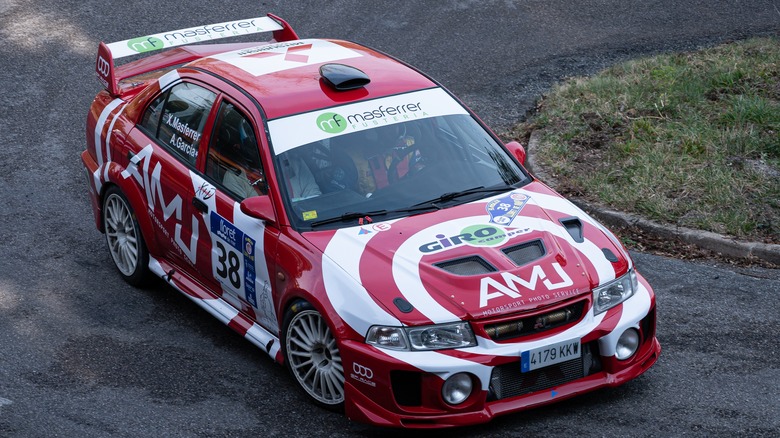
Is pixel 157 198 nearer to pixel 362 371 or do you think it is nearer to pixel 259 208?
pixel 259 208

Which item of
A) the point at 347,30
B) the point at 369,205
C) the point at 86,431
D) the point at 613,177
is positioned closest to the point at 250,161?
the point at 369,205

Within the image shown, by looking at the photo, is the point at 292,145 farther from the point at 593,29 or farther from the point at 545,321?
the point at 593,29

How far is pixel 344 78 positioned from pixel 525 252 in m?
1.64

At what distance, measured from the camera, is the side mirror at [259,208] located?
5.75 metres

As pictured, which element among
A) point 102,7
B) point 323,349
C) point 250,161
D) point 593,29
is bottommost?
point 102,7

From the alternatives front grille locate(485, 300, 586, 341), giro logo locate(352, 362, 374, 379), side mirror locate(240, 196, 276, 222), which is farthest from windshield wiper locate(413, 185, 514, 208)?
giro logo locate(352, 362, 374, 379)

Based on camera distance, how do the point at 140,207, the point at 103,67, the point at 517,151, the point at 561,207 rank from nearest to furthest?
the point at 561,207
the point at 517,151
the point at 140,207
the point at 103,67

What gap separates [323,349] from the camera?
547 cm

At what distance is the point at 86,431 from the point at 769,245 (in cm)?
475

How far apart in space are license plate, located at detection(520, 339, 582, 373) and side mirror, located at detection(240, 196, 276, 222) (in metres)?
1.61

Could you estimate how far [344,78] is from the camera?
6285 mm

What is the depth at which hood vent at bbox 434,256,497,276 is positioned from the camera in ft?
17.2

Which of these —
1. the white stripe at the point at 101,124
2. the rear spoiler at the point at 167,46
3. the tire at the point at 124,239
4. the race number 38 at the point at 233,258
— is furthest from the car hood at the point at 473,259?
the rear spoiler at the point at 167,46

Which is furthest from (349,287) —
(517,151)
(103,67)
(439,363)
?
(103,67)
